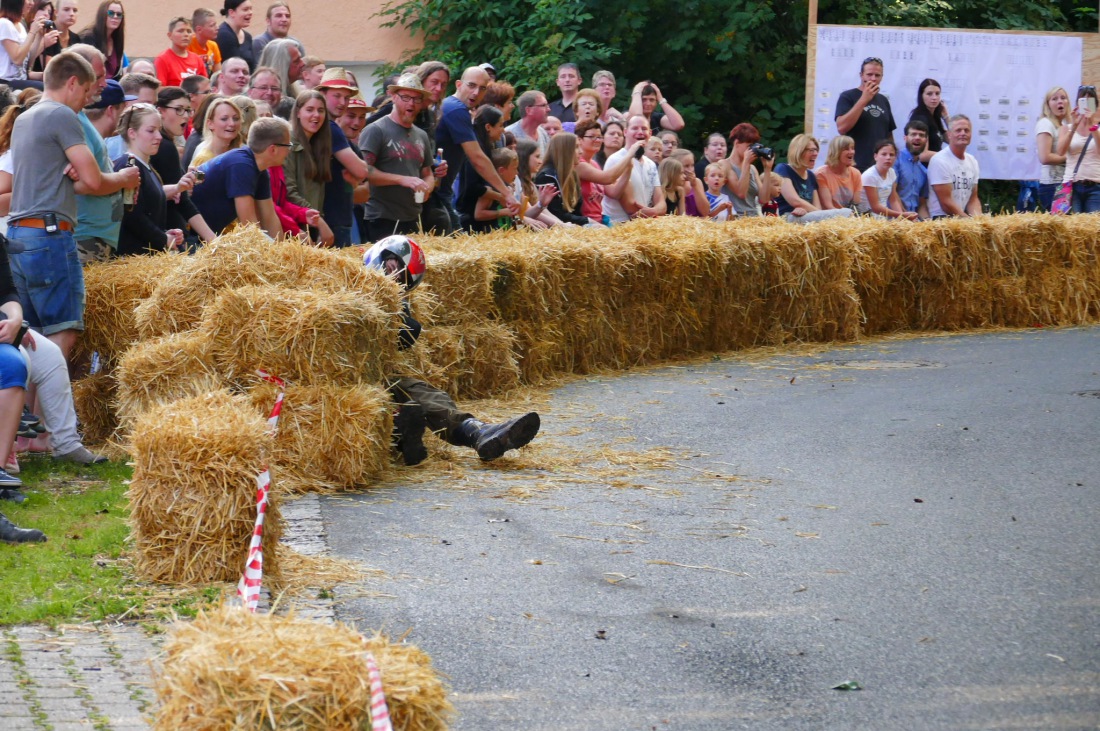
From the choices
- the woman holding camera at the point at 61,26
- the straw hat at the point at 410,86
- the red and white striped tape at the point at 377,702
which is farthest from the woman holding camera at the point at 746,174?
the red and white striped tape at the point at 377,702

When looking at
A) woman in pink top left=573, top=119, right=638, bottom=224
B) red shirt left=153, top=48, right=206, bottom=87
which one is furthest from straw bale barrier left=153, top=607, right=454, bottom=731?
woman in pink top left=573, top=119, right=638, bottom=224

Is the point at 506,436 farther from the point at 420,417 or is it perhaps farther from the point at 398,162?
the point at 398,162

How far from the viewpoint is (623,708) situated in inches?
174

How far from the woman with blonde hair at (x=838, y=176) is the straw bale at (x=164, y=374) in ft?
35.2

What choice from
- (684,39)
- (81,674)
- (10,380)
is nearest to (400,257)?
(10,380)

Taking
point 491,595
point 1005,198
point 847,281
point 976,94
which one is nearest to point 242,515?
point 491,595

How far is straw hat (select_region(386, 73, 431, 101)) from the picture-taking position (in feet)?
39.2

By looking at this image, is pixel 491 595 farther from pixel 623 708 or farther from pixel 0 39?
pixel 0 39

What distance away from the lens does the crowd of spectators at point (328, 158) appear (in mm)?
8375

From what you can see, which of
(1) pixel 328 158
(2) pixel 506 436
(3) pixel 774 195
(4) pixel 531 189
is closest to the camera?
(2) pixel 506 436

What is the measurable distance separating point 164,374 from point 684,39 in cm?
1548

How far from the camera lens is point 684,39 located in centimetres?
2192

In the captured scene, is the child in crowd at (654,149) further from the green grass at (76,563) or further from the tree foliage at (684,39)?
the green grass at (76,563)

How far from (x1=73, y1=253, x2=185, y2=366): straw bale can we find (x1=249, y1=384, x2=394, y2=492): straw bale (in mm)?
Result: 1622
